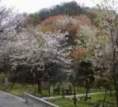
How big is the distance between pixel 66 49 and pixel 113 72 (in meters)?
20.9

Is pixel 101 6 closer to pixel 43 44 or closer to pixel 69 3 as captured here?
pixel 43 44

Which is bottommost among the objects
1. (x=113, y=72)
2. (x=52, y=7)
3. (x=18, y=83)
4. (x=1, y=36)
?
(x=18, y=83)

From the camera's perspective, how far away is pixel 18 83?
140ft

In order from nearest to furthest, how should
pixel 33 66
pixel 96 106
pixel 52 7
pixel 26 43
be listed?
pixel 96 106
pixel 33 66
pixel 26 43
pixel 52 7

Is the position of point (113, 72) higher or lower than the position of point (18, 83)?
higher

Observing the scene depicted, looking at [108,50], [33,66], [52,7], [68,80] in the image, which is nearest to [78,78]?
[68,80]

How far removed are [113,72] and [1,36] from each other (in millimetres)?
6071

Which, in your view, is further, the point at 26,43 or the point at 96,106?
the point at 26,43

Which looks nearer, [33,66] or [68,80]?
[68,80]

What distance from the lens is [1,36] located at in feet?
61.7

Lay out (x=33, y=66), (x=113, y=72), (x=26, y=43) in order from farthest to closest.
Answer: (x=26, y=43) → (x=33, y=66) → (x=113, y=72)

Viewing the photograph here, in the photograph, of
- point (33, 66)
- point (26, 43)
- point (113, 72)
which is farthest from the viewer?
point (26, 43)

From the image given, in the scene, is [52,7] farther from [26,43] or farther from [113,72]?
[113,72]

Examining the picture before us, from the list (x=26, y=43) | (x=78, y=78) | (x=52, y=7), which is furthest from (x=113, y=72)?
(x=52, y=7)
